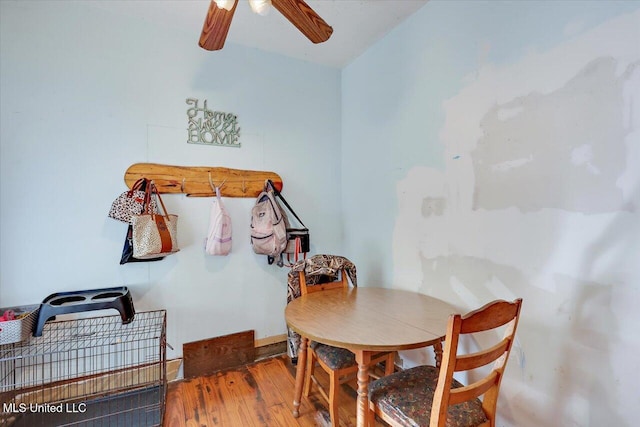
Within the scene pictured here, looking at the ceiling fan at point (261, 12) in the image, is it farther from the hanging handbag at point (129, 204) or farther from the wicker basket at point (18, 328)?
the wicker basket at point (18, 328)

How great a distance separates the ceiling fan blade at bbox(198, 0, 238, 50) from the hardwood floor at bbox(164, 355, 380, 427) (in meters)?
2.16

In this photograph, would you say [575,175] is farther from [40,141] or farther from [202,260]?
[40,141]

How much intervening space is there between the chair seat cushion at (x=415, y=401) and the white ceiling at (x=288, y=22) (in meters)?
2.21

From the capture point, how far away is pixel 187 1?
73.5 inches

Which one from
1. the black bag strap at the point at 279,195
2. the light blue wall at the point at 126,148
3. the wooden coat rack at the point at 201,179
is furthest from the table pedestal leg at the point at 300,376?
the wooden coat rack at the point at 201,179

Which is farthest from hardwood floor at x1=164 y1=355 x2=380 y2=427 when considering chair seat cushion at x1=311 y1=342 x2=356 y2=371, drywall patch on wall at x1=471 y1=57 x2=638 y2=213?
drywall patch on wall at x1=471 y1=57 x2=638 y2=213

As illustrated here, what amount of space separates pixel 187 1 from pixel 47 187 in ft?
4.83

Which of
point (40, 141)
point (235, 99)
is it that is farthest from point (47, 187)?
point (235, 99)

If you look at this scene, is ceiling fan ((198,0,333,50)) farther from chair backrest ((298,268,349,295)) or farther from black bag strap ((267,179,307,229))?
chair backrest ((298,268,349,295))

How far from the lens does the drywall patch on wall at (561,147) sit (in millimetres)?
1157

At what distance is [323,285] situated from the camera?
2045 mm

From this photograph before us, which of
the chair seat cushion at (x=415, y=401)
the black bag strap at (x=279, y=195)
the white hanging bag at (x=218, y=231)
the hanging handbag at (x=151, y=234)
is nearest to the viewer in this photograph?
the chair seat cushion at (x=415, y=401)

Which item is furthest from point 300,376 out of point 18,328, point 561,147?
point 561,147

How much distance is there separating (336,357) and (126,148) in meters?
1.95
